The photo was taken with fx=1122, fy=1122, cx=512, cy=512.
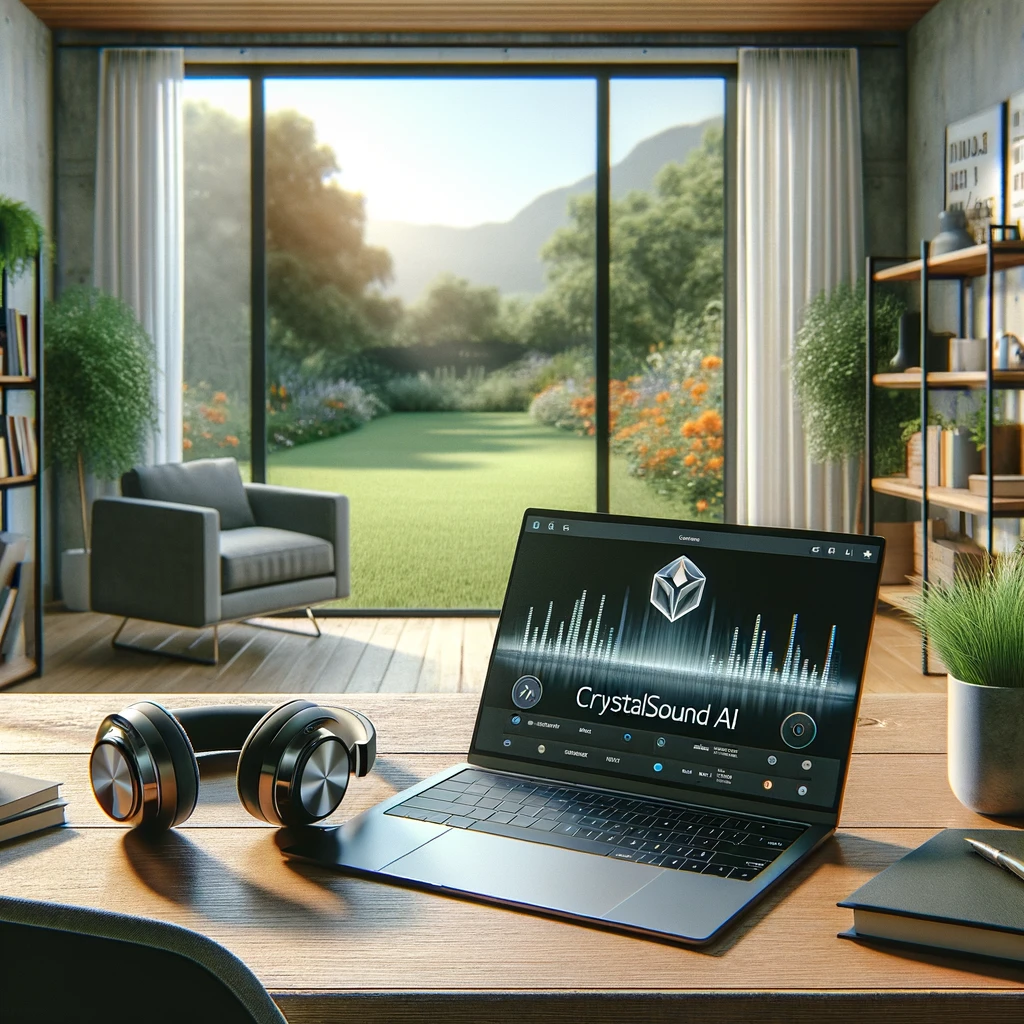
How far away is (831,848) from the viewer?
88 centimetres

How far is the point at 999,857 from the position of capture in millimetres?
765

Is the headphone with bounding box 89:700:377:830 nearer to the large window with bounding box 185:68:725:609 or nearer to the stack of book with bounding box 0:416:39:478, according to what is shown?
the stack of book with bounding box 0:416:39:478

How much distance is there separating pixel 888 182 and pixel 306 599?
3.49 metres

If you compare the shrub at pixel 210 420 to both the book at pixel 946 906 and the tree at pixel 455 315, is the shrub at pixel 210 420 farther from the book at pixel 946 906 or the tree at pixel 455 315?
the book at pixel 946 906

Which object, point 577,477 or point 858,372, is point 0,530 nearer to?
point 858,372

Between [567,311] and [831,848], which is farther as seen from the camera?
[567,311]

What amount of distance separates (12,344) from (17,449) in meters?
0.39

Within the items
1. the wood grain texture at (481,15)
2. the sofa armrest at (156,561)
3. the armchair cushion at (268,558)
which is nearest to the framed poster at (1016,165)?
the wood grain texture at (481,15)

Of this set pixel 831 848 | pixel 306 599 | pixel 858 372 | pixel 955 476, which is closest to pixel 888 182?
pixel 858 372

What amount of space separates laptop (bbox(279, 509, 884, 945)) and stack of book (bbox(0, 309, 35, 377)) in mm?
3492

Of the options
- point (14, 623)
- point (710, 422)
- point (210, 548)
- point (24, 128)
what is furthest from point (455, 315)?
point (14, 623)

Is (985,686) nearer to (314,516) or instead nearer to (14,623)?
(14,623)

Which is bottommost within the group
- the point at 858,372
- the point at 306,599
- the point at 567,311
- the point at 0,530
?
the point at 306,599

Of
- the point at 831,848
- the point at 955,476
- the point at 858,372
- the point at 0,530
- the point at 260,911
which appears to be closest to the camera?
the point at 260,911
